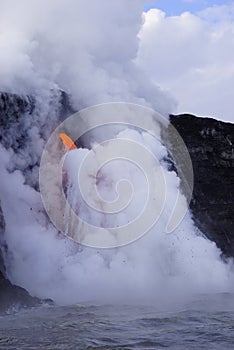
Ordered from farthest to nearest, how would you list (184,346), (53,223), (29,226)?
1. (53,223)
2. (29,226)
3. (184,346)

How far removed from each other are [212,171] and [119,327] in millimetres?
25693

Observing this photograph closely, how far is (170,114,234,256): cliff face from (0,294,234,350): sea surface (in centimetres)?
1713

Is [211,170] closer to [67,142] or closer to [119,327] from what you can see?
[67,142]

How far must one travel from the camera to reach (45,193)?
91.8 ft

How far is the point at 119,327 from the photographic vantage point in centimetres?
1412

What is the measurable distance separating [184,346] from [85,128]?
947 inches

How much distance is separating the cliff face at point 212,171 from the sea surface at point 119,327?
17.1 meters

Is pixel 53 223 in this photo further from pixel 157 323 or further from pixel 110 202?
pixel 157 323

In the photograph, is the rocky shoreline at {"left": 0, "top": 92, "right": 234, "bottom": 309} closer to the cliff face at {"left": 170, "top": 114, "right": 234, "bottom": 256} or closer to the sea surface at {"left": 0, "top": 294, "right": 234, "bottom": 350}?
the cliff face at {"left": 170, "top": 114, "right": 234, "bottom": 256}

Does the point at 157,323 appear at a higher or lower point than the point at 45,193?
lower

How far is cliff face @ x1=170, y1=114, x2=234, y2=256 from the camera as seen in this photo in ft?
120

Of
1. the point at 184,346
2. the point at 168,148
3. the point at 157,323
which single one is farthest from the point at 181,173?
the point at 184,346

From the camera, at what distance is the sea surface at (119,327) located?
1169cm

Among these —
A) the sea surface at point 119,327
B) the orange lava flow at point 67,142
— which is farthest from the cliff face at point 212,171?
the sea surface at point 119,327
